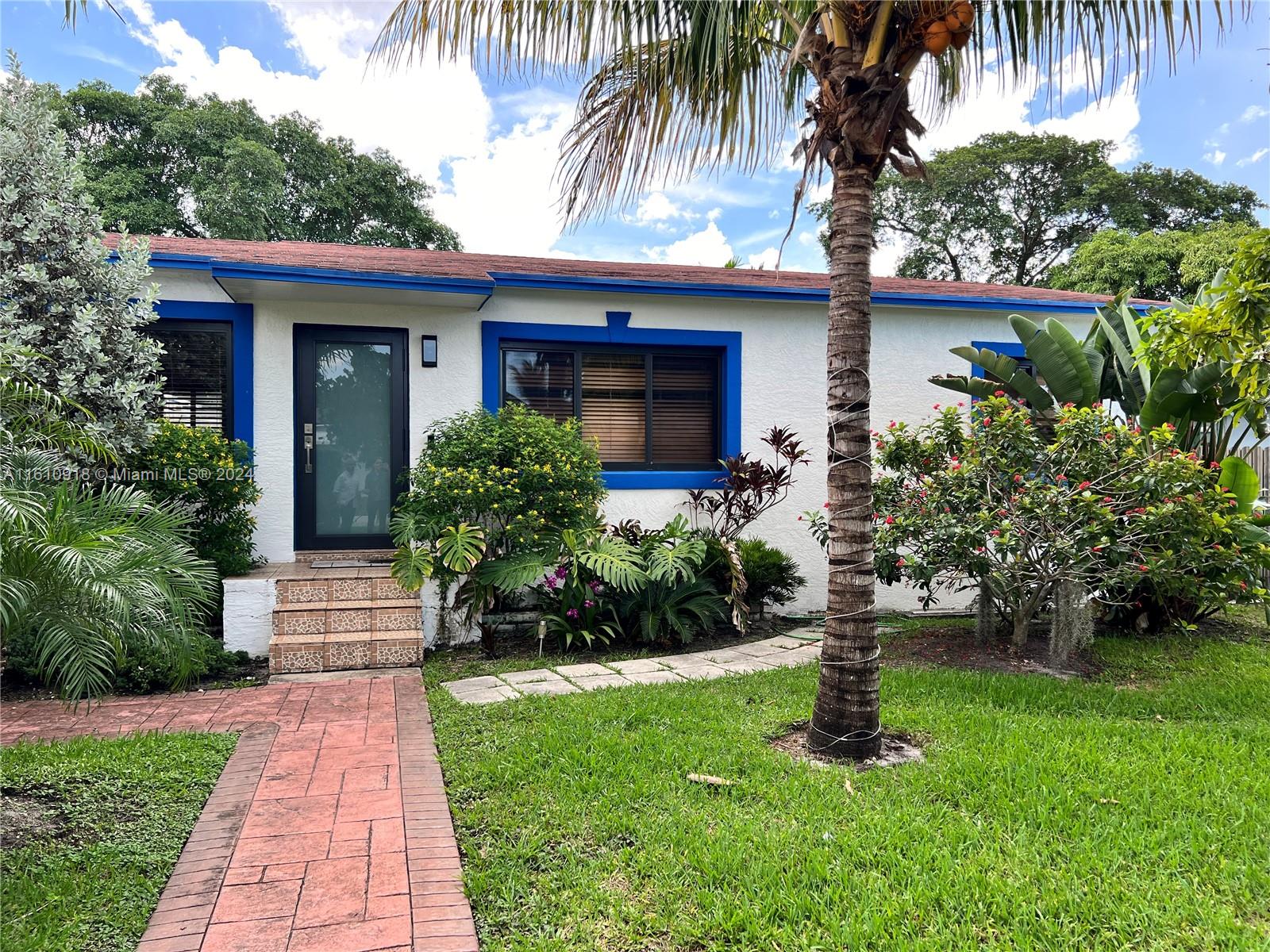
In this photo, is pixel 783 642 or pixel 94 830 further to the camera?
pixel 783 642

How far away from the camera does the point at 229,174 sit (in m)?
20.8

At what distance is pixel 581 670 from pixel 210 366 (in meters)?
4.61

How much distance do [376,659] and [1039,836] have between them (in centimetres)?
496

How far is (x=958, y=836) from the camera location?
3.23 meters

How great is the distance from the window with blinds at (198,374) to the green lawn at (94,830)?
3.75 m

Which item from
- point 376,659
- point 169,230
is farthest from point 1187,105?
point 169,230

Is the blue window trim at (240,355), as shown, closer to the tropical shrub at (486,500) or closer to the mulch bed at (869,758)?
the tropical shrub at (486,500)

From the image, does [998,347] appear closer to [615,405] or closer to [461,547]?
[615,405]

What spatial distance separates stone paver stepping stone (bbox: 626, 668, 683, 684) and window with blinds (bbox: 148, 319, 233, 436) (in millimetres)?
4514

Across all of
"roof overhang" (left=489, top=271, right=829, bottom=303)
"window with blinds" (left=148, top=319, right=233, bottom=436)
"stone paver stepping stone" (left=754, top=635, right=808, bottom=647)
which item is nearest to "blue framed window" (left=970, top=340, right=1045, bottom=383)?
"roof overhang" (left=489, top=271, right=829, bottom=303)

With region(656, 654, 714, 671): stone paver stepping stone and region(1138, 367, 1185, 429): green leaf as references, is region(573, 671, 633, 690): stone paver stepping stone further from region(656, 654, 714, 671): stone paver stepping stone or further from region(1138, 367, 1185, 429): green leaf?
region(1138, 367, 1185, 429): green leaf

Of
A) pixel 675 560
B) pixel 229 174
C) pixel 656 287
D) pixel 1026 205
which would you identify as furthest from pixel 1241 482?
pixel 1026 205

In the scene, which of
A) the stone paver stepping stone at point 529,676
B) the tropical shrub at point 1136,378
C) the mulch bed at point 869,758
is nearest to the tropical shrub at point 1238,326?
the tropical shrub at point 1136,378

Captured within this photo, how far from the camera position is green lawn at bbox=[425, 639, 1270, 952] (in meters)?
2.67
